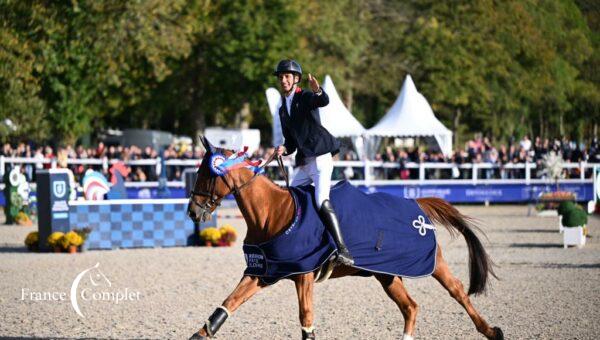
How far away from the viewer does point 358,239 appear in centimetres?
855

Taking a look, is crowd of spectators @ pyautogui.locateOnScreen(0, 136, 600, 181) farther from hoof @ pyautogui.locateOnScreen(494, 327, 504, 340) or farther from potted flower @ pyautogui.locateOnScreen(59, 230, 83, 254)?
hoof @ pyautogui.locateOnScreen(494, 327, 504, 340)

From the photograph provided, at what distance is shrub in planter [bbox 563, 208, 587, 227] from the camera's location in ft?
57.8

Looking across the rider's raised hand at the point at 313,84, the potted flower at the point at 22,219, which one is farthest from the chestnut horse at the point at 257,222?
the potted flower at the point at 22,219

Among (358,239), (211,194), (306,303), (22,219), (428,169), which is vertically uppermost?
(211,194)

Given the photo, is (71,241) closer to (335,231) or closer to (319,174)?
(319,174)

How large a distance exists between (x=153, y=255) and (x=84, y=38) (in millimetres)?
19152

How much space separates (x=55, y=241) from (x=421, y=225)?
9.80 m

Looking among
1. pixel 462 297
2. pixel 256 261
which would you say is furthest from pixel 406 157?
pixel 256 261

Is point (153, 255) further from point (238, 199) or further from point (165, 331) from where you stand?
point (238, 199)

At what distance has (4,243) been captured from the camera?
19156mm

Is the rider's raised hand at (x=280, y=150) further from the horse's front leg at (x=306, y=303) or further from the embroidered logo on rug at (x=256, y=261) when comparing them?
the horse's front leg at (x=306, y=303)

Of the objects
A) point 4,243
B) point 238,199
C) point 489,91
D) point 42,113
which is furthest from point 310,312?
point 489,91

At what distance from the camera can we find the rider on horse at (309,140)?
8.34m

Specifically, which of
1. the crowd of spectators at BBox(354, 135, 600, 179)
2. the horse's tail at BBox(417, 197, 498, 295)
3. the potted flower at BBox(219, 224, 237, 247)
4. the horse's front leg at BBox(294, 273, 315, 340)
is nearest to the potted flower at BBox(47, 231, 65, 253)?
the potted flower at BBox(219, 224, 237, 247)
